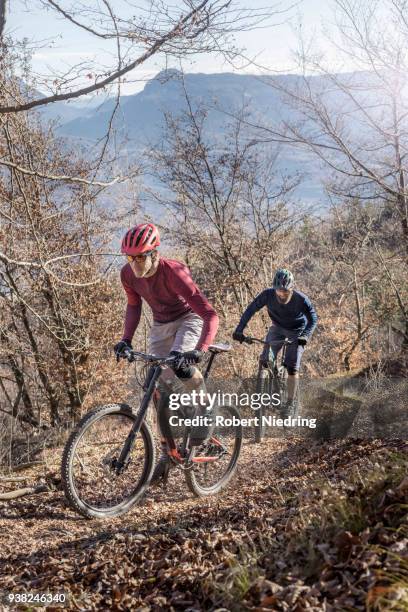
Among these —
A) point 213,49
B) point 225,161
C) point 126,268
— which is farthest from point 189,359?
point 225,161

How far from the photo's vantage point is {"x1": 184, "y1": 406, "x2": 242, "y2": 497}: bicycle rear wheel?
5484 mm

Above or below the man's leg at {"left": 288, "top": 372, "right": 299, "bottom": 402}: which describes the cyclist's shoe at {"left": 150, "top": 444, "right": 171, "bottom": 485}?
below

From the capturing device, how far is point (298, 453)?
7148 millimetres

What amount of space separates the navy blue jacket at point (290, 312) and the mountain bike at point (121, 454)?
7.76 feet

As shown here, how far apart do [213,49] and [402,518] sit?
4761 millimetres

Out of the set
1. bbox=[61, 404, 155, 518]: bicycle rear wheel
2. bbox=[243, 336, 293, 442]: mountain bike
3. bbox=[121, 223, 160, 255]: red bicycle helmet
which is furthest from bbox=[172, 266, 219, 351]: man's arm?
bbox=[243, 336, 293, 442]: mountain bike

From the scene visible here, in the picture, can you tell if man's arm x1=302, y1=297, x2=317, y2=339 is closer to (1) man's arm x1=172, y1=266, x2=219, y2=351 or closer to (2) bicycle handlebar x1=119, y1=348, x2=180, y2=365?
(1) man's arm x1=172, y1=266, x2=219, y2=351

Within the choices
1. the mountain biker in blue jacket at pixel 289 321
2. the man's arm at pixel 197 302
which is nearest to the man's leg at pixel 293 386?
the mountain biker in blue jacket at pixel 289 321

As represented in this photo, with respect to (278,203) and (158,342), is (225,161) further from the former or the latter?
(158,342)

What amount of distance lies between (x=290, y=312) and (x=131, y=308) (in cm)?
318

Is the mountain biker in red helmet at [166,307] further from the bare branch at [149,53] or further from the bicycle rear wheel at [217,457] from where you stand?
the bare branch at [149,53]

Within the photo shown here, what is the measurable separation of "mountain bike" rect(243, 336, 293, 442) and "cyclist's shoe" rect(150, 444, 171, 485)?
8.85 feet

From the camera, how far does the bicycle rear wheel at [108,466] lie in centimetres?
470

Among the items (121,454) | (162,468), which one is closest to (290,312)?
(162,468)
